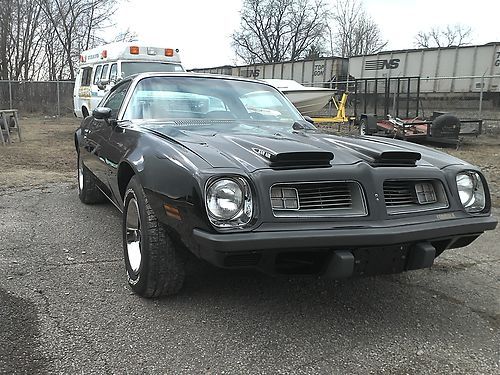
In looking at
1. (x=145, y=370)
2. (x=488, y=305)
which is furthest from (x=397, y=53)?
(x=145, y=370)

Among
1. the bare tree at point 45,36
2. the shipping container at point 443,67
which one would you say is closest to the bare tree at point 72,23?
the bare tree at point 45,36

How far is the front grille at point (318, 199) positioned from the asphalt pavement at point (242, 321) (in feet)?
2.38

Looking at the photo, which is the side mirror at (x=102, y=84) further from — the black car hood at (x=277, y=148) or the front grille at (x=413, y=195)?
the front grille at (x=413, y=195)

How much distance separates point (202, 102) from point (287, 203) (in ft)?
6.14

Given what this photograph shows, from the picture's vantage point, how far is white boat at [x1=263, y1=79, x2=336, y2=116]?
16766 mm

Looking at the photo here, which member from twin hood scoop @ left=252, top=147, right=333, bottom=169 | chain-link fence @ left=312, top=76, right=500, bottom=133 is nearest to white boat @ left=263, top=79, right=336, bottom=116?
chain-link fence @ left=312, top=76, right=500, bottom=133

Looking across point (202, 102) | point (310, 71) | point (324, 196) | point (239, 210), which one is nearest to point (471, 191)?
point (324, 196)

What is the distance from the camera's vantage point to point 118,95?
4.80 meters

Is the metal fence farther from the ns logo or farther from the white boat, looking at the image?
the ns logo

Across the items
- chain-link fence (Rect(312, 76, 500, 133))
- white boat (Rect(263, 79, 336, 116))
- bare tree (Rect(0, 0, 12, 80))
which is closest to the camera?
chain-link fence (Rect(312, 76, 500, 133))

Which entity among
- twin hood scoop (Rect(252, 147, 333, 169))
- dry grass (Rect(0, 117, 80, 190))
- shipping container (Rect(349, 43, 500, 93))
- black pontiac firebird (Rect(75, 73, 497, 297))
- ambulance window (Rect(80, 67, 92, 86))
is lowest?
dry grass (Rect(0, 117, 80, 190))

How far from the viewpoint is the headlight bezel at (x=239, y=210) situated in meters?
2.50

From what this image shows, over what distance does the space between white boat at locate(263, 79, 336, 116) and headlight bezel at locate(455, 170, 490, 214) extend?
13617 mm

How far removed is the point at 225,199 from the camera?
2535mm
